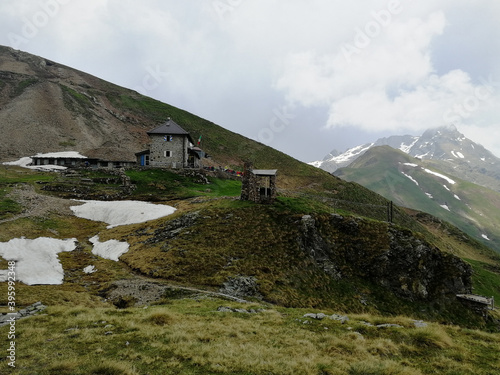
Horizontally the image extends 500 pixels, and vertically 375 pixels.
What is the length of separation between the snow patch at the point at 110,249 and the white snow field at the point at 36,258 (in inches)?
101

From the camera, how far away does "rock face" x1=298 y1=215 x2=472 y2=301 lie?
3155 centimetres

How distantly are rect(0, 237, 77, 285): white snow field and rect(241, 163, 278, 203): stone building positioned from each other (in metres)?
22.5

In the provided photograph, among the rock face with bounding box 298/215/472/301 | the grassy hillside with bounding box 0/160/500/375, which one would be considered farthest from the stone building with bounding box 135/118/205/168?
the rock face with bounding box 298/215/472/301

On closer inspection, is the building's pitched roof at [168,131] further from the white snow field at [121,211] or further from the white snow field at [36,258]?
the white snow field at [36,258]

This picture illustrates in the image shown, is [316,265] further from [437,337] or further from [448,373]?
[448,373]

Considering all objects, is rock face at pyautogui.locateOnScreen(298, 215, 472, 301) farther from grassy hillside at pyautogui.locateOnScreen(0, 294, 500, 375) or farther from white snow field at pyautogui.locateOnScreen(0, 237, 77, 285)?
white snow field at pyautogui.locateOnScreen(0, 237, 77, 285)

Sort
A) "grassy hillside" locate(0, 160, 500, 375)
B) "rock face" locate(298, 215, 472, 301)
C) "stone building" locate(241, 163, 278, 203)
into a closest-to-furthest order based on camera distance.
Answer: "grassy hillside" locate(0, 160, 500, 375), "rock face" locate(298, 215, 472, 301), "stone building" locate(241, 163, 278, 203)

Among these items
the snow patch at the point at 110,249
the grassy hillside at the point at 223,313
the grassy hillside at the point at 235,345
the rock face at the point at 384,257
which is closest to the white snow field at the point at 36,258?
the grassy hillside at the point at 223,313

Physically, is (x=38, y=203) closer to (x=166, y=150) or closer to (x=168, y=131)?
(x=166, y=150)

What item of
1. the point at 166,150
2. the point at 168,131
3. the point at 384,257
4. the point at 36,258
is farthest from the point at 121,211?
the point at 384,257

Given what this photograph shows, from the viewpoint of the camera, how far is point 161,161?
70.2 meters

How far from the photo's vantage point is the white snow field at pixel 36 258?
22703 mm

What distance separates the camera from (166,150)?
70.2 meters

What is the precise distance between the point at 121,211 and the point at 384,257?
38194mm
